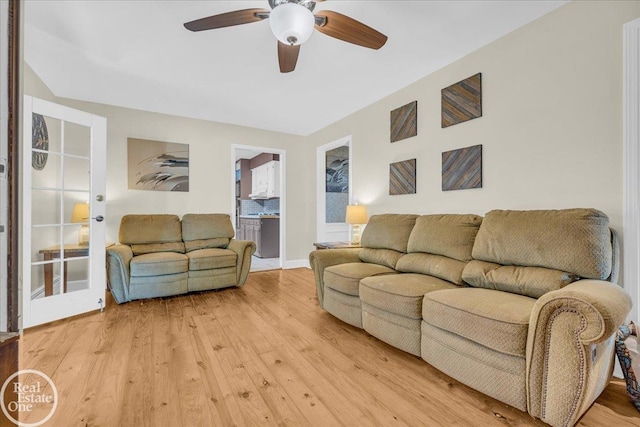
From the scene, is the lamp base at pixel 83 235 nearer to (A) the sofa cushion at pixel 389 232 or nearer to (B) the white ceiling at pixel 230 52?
(B) the white ceiling at pixel 230 52

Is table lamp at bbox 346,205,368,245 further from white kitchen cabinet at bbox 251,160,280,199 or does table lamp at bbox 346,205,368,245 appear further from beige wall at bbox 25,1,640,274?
white kitchen cabinet at bbox 251,160,280,199

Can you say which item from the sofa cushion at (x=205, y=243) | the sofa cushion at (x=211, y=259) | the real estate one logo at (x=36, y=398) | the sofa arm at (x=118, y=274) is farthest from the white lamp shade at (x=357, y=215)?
the real estate one logo at (x=36, y=398)

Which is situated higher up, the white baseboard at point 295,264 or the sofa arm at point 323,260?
the sofa arm at point 323,260

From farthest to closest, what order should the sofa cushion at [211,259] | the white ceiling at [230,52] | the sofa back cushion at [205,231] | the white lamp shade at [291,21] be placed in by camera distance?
the sofa back cushion at [205,231] < the sofa cushion at [211,259] < the white ceiling at [230,52] < the white lamp shade at [291,21]

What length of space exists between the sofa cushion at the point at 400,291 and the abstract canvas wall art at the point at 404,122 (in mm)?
1629

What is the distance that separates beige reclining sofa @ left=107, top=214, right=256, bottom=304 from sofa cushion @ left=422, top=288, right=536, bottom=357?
2.53 meters

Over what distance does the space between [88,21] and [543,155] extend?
3.48 meters

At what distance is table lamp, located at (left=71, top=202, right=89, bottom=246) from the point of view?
109 inches

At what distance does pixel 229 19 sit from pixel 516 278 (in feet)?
7.86

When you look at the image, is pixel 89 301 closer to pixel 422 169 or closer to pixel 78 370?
pixel 78 370

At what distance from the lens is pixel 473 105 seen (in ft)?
Answer: 8.16

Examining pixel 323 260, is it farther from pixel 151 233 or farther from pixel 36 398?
pixel 151 233

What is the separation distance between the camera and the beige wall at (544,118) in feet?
5.80

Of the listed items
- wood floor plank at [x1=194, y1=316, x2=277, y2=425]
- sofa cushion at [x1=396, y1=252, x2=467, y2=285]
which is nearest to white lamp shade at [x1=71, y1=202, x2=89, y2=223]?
wood floor plank at [x1=194, y1=316, x2=277, y2=425]
